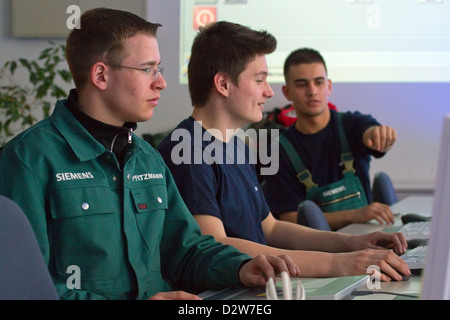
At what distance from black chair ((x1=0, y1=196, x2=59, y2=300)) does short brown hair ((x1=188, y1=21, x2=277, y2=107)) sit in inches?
44.3

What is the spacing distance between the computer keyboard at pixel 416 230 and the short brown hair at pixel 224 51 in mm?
735

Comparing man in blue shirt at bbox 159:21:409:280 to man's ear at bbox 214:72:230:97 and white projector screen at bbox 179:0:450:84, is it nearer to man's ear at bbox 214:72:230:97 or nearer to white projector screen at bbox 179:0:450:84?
man's ear at bbox 214:72:230:97

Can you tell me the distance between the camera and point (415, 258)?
169 centimetres

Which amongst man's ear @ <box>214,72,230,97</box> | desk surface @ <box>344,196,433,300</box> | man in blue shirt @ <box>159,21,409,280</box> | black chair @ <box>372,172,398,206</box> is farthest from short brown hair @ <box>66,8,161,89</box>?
black chair @ <box>372,172,398,206</box>

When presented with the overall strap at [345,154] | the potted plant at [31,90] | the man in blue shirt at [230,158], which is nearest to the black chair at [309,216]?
the man in blue shirt at [230,158]

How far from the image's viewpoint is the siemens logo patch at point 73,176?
1.38 metres

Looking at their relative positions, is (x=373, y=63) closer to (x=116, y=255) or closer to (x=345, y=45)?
(x=345, y=45)

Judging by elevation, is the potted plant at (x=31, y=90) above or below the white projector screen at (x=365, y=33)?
below

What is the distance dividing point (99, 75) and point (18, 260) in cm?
65

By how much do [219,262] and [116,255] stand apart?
217 millimetres

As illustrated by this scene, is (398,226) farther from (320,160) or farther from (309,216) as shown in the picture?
(320,160)

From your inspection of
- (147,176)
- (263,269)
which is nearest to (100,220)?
(147,176)

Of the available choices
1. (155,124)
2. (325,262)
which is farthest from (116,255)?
(155,124)

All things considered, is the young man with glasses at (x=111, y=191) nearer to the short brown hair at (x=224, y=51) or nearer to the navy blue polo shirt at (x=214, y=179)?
the navy blue polo shirt at (x=214, y=179)
